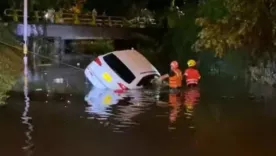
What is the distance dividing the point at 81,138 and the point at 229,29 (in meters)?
12.3

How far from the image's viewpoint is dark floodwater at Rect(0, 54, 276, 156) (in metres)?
12.0

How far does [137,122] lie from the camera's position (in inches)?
584

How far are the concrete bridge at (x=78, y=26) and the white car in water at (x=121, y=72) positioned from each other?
12.5m

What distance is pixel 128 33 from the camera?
4172cm

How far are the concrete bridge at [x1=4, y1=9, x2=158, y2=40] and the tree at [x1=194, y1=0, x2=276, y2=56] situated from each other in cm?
1410

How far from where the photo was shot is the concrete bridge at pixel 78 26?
3441cm

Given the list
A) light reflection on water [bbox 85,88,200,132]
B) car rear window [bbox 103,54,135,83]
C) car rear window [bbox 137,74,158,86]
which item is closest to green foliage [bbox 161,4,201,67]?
car rear window [bbox 137,74,158,86]

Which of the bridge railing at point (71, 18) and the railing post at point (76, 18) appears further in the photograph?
the railing post at point (76, 18)

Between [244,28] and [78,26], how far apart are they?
17121 mm

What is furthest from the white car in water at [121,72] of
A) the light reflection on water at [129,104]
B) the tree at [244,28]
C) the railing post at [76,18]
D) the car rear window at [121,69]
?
the railing post at [76,18]

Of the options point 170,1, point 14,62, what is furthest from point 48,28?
point 170,1

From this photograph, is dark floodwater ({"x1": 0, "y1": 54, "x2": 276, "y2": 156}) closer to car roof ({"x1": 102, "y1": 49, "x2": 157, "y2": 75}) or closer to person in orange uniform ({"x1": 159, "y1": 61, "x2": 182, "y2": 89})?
person in orange uniform ({"x1": 159, "y1": 61, "x2": 182, "y2": 89})

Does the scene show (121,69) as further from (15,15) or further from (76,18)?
(76,18)

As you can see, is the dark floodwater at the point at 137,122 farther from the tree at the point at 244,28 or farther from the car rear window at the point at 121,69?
the tree at the point at 244,28
